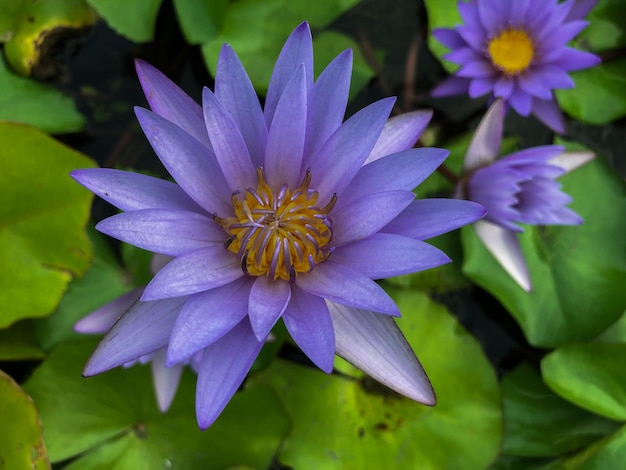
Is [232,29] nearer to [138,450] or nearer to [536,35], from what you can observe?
[536,35]

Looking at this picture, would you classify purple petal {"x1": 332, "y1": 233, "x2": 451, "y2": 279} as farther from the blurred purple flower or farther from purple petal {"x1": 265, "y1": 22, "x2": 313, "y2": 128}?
the blurred purple flower

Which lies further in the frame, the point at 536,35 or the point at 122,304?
the point at 536,35

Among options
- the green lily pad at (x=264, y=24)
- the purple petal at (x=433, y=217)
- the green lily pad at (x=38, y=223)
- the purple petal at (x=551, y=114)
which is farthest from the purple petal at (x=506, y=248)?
the green lily pad at (x=38, y=223)

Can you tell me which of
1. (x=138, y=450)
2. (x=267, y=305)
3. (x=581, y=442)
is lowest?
(x=581, y=442)

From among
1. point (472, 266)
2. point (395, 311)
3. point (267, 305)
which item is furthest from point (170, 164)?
point (472, 266)

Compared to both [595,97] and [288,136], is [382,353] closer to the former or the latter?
[288,136]

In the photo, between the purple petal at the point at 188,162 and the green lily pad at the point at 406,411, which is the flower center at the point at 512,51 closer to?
the green lily pad at the point at 406,411

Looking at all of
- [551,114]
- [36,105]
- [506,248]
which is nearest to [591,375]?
[506,248]
